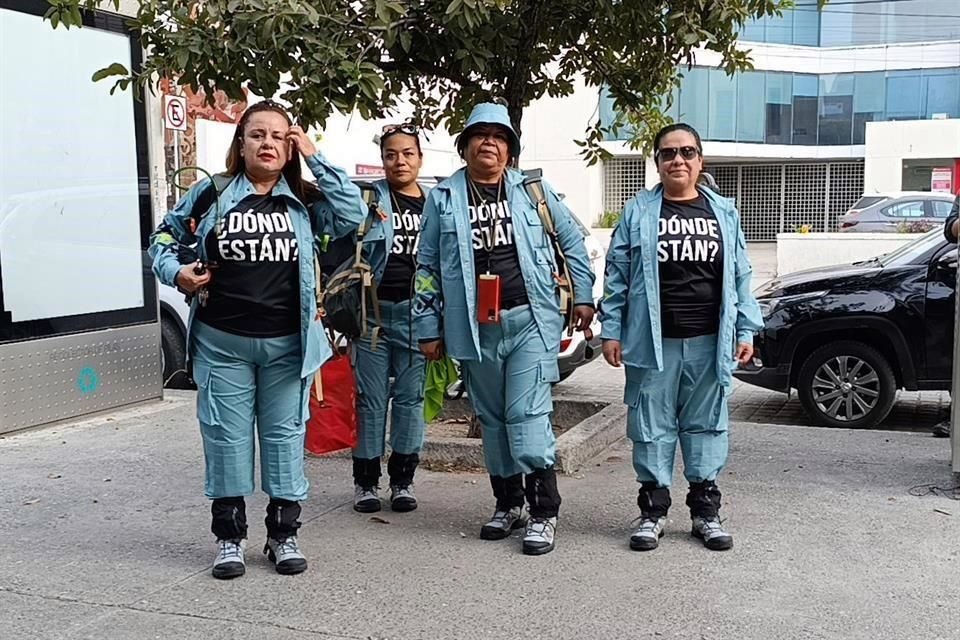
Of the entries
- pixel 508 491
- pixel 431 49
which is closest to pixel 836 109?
pixel 431 49

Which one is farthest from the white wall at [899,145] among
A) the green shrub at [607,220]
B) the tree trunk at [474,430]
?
the tree trunk at [474,430]

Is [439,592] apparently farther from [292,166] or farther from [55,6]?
[55,6]

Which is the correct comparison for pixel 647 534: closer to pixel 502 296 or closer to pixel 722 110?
pixel 502 296

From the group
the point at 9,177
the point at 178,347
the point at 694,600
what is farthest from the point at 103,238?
the point at 694,600

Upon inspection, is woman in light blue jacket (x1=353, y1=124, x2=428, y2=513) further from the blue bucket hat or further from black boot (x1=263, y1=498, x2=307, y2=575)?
black boot (x1=263, y1=498, x2=307, y2=575)

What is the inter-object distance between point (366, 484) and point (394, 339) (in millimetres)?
783

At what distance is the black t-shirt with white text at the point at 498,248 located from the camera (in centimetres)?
459

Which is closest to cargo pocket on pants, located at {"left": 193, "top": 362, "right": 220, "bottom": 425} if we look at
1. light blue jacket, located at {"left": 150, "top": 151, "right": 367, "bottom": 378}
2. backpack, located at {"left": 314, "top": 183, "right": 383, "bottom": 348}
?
light blue jacket, located at {"left": 150, "top": 151, "right": 367, "bottom": 378}

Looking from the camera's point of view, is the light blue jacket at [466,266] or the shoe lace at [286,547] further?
the light blue jacket at [466,266]

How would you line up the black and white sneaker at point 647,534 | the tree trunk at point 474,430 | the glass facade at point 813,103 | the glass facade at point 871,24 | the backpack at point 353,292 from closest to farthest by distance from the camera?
the black and white sneaker at point 647,534
the backpack at point 353,292
the tree trunk at point 474,430
the glass facade at point 813,103
the glass facade at point 871,24

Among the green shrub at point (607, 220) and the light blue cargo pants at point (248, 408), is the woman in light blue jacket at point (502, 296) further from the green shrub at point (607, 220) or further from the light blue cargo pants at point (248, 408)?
the green shrub at point (607, 220)

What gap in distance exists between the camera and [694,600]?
4098 mm

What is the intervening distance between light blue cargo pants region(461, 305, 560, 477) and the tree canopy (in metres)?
1.36

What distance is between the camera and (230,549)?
439cm
